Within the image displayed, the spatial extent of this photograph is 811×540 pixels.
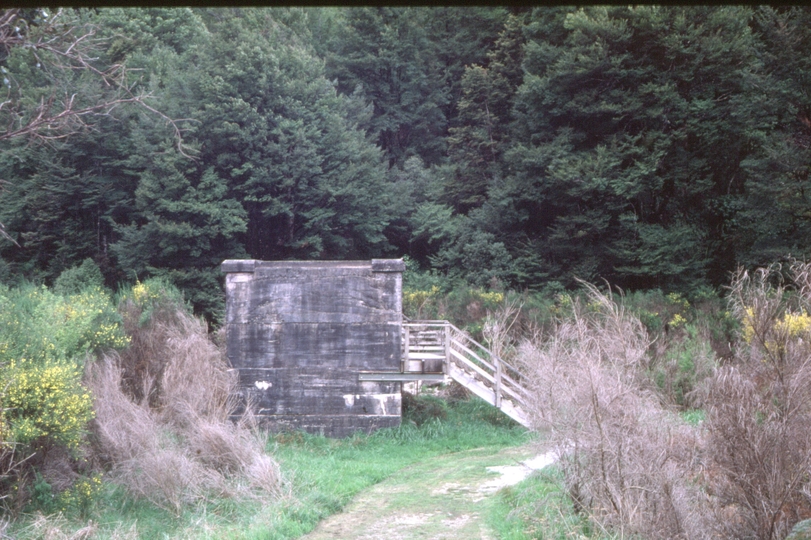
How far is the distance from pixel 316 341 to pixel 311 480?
5.33 meters

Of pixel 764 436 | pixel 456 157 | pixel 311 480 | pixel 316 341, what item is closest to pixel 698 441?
pixel 764 436

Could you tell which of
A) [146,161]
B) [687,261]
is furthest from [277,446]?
[146,161]

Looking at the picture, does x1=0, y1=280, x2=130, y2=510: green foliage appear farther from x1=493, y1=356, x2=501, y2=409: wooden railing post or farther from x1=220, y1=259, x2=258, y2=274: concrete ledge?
x1=493, y1=356, x2=501, y2=409: wooden railing post

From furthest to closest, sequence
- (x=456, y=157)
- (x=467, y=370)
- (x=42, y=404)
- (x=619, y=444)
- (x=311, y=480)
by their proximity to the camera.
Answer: (x=456, y=157) → (x=467, y=370) → (x=311, y=480) → (x=42, y=404) → (x=619, y=444)

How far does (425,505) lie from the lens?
12.6 meters

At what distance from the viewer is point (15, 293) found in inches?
749

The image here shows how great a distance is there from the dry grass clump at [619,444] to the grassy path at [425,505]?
6.81ft

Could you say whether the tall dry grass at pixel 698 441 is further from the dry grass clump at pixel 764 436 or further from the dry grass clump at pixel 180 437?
the dry grass clump at pixel 180 437

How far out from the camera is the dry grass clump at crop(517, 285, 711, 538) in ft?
26.5

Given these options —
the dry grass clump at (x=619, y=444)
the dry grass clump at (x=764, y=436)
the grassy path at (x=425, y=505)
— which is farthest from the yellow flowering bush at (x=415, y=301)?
the dry grass clump at (x=764, y=436)

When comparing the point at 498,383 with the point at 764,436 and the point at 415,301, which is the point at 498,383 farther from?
the point at 415,301

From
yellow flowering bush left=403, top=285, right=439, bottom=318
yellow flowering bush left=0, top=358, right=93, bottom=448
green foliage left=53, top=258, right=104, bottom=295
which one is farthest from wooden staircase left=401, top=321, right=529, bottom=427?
green foliage left=53, top=258, right=104, bottom=295

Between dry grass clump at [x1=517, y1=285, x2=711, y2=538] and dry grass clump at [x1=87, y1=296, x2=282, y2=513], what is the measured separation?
534 cm

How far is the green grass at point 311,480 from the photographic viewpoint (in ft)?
36.9
